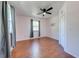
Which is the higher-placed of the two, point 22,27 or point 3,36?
point 22,27

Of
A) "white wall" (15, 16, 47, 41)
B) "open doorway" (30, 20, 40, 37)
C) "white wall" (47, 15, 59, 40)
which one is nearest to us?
"white wall" (15, 16, 47, 41)

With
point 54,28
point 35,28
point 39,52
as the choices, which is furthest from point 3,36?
point 54,28

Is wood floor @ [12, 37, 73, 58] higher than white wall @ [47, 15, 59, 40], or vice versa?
white wall @ [47, 15, 59, 40]

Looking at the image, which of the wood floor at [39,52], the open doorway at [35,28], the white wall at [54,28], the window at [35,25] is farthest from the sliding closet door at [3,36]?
the window at [35,25]

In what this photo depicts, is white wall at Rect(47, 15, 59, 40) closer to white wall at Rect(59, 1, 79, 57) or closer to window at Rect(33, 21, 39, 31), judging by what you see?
window at Rect(33, 21, 39, 31)

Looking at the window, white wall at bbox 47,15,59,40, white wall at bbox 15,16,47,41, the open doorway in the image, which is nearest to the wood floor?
white wall at bbox 15,16,47,41

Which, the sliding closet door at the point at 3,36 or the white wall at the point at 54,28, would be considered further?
the white wall at the point at 54,28

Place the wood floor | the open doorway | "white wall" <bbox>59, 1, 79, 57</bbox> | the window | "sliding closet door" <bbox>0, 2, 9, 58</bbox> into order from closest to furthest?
1. "sliding closet door" <bbox>0, 2, 9, 58</bbox>
2. "white wall" <bbox>59, 1, 79, 57</bbox>
3. the wood floor
4. the open doorway
5. the window

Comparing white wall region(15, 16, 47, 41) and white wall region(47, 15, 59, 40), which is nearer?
white wall region(15, 16, 47, 41)

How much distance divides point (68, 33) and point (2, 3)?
314 cm

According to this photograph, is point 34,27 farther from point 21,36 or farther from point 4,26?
point 4,26

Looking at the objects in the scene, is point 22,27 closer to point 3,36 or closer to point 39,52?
point 39,52

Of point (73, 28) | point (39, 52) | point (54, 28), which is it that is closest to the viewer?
point (73, 28)

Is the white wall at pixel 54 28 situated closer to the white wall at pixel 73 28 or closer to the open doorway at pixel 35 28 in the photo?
the open doorway at pixel 35 28
